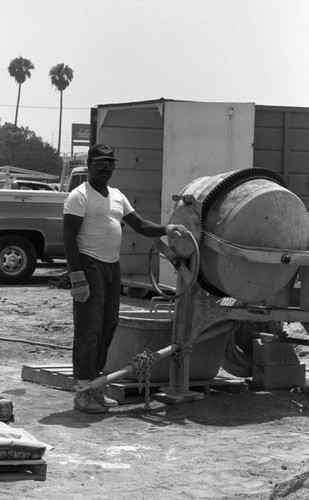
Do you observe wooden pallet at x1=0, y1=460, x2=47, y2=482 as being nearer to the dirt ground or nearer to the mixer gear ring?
the dirt ground

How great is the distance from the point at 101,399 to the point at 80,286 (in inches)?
38.7

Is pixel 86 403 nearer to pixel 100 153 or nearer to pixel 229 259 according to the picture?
pixel 229 259

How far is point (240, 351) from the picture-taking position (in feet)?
31.8

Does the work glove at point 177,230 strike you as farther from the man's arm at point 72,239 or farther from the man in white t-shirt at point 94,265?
the man's arm at point 72,239

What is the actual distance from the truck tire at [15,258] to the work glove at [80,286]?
34.8 ft

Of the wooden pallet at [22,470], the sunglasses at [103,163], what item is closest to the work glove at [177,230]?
the sunglasses at [103,163]

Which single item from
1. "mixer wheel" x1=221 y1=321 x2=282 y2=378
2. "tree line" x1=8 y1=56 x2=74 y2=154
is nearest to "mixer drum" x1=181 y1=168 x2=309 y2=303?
"mixer wheel" x1=221 y1=321 x2=282 y2=378

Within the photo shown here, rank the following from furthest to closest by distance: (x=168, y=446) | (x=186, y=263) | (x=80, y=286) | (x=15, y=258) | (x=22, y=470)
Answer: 1. (x=15, y=258)
2. (x=186, y=263)
3. (x=80, y=286)
4. (x=168, y=446)
5. (x=22, y=470)

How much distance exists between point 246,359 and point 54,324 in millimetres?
4491

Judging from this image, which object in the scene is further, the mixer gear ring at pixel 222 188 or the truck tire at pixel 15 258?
the truck tire at pixel 15 258

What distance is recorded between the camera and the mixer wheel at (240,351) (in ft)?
31.6

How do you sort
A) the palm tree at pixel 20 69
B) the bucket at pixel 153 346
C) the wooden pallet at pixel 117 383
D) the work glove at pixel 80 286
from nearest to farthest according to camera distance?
1. the work glove at pixel 80 286
2. the wooden pallet at pixel 117 383
3. the bucket at pixel 153 346
4. the palm tree at pixel 20 69

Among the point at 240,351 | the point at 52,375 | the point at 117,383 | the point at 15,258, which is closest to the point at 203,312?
the point at 117,383

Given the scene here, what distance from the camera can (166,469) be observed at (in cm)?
651
